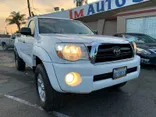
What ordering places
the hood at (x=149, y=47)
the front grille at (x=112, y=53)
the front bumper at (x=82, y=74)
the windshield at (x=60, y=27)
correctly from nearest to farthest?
the front bumper at (x=82, y=74), the front grille at (x=112, y=53), the windshield at (x=60, y=27), the hood at (x=149, y=47)

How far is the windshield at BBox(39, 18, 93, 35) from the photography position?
15.7 ft

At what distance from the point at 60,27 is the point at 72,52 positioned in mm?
1859

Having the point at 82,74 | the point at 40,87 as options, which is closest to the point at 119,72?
the point at 82,74

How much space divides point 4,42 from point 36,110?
654 inches

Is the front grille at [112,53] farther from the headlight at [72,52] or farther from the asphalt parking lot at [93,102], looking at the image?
the asphalt parking lot at [93,102]

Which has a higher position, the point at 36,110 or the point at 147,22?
the point at 147,22

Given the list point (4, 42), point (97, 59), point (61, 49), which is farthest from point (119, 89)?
point (4, 42)

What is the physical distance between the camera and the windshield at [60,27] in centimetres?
478

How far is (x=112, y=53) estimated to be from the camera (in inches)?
144

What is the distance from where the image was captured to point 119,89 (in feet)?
16.5

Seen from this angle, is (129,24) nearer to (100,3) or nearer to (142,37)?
(100,3)

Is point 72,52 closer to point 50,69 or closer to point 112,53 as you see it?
point 50,69

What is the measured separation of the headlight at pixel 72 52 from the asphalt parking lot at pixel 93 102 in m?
1.04

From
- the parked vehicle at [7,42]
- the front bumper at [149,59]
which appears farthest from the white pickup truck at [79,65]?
the parked vehicle at [7,42]
